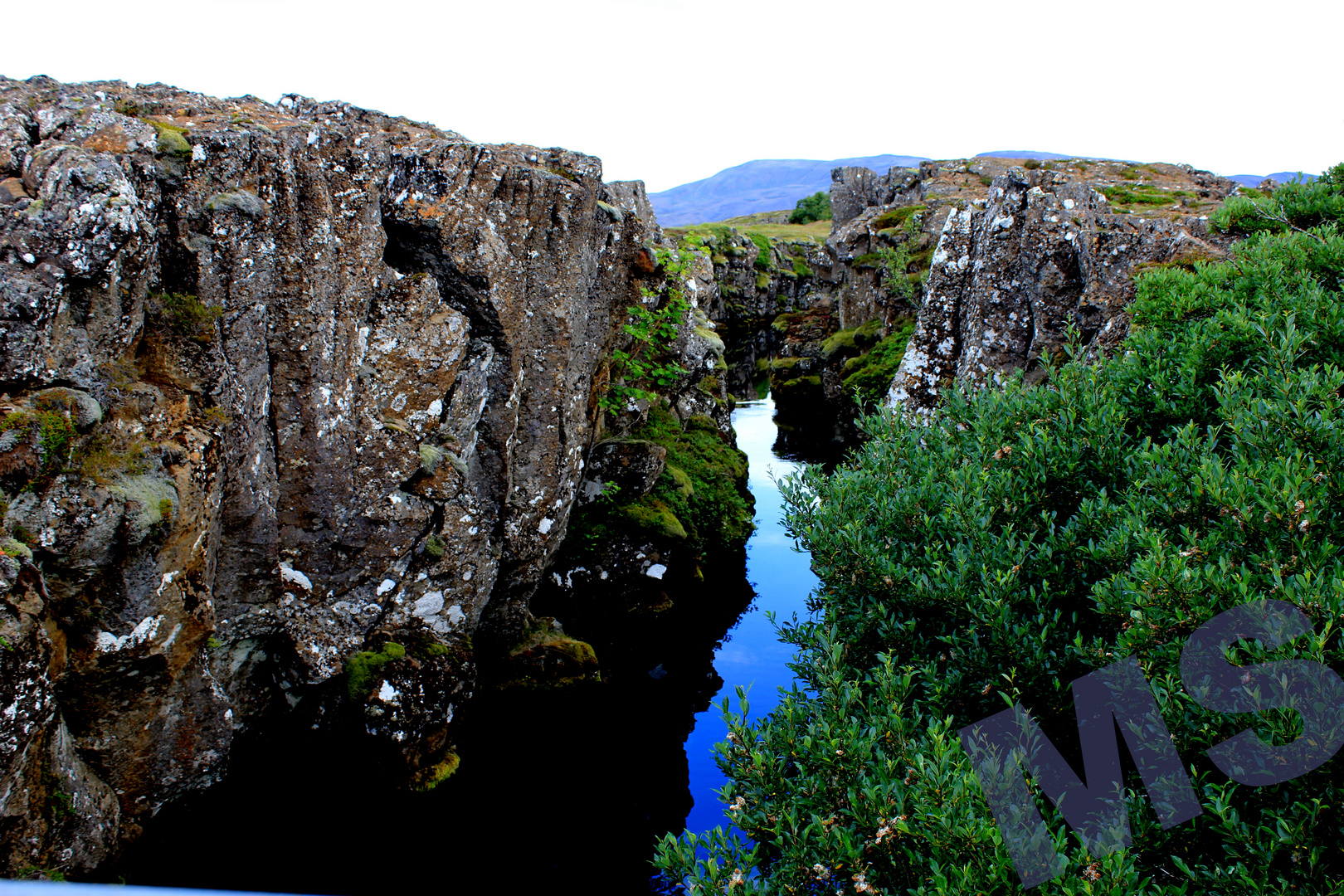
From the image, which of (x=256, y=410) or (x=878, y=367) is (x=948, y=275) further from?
(x=256, y=410)

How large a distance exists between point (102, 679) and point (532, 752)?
24.7ft

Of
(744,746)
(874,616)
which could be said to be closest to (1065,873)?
(744,746)

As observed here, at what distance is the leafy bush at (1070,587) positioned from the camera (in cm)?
446

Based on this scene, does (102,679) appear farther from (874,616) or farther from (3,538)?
(874,616)

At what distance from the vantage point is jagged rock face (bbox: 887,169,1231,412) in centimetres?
2031

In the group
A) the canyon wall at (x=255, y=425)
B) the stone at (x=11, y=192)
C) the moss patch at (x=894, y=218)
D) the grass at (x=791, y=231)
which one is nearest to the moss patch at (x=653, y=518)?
the canyon wall at (x=255, y=425)

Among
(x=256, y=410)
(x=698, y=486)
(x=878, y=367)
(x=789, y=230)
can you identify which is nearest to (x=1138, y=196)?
(x=878, y=367)

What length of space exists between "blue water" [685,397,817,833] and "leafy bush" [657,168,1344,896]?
1663 millimetres

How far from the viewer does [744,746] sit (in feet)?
20.3

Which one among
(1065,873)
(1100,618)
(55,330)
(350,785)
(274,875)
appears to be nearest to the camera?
(1065,873)

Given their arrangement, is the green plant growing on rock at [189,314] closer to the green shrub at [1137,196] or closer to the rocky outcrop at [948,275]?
the rocky outcrop at [948,275]

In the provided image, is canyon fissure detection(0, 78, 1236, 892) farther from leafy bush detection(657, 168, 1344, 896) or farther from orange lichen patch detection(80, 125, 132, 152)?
leafy bush detection(657, 168, 1344, 896)

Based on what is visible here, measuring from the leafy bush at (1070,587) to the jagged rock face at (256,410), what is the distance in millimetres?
7643

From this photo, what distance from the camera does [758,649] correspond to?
20.0 metres
